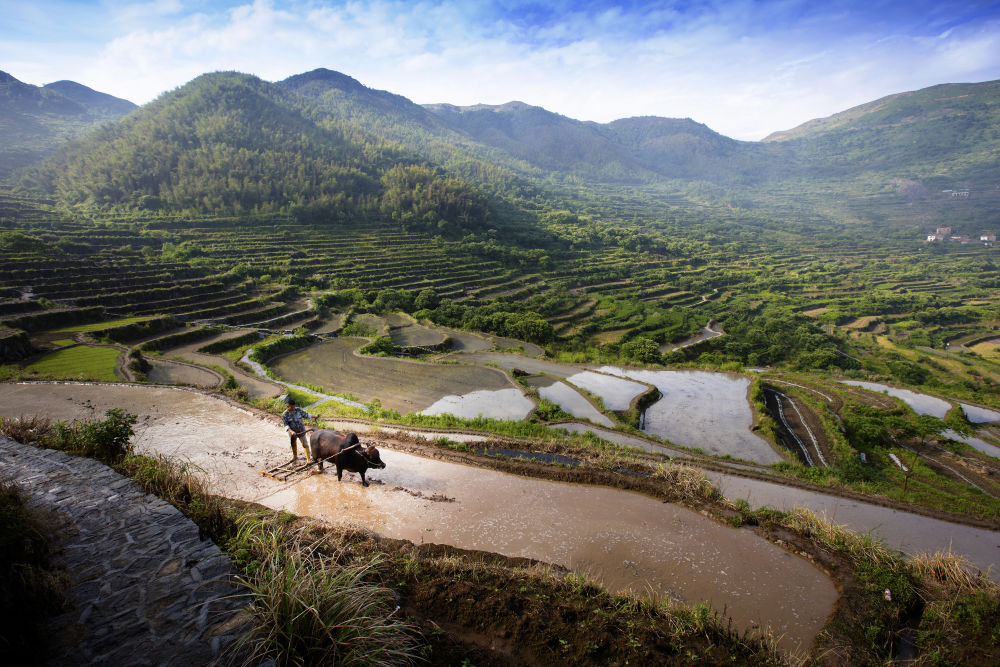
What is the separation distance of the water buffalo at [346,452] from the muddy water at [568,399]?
31.9ft

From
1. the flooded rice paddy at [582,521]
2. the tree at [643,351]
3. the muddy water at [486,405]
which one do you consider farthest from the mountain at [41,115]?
the tree at [643,351]

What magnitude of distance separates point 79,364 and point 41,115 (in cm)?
19290

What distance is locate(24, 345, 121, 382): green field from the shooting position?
16.1m

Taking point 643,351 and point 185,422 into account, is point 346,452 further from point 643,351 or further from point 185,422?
point 643,351

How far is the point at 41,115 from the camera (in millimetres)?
137625

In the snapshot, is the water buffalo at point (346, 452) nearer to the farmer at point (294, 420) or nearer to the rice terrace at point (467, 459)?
the rice terrace at point (467, 459)

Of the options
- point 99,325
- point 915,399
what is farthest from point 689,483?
point 99,325

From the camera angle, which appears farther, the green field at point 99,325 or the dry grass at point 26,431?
the green field at point 99,325

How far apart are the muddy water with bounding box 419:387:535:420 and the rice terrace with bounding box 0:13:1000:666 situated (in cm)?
19

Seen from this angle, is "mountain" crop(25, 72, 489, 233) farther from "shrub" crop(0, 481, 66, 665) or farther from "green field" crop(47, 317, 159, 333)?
"shrub" crop(0, 481, 66, 665)

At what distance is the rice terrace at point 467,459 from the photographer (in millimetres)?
3713

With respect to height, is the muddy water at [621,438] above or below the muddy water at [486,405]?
above

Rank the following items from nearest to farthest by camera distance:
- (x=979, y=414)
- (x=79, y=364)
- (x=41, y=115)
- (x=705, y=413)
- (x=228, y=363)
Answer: (x=79, y=364) < (x=705, y=413) < (x=979, y=414) < (x=228, y=363) < (x=41, y=115)

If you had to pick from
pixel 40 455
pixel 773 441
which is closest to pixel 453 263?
pixel 773 441
